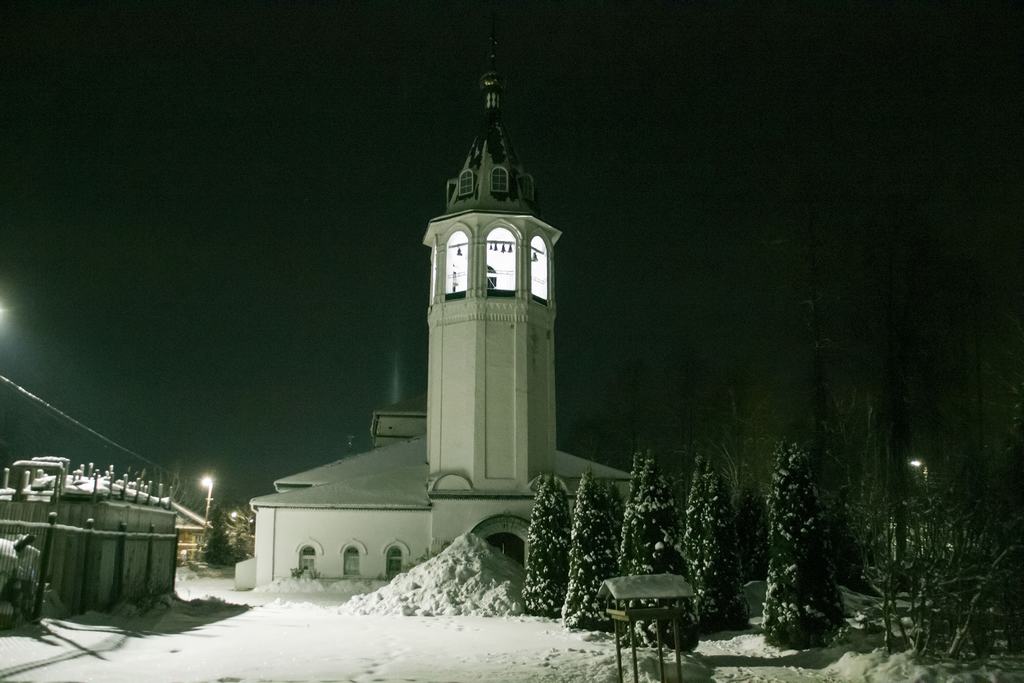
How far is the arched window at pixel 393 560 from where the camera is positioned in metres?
38.7

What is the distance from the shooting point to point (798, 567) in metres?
20.0

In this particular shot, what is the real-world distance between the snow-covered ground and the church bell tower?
14794 mm

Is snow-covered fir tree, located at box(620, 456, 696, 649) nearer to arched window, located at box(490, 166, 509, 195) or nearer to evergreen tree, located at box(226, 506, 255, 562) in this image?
arched window, located at box(490, 166, 509, 195)

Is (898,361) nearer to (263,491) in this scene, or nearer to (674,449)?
(674,449)

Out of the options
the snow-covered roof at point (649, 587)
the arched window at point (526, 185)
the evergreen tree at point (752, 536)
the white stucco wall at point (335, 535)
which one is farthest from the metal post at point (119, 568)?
the arched window at point (526, 185)

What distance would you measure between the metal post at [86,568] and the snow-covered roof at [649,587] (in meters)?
11.8

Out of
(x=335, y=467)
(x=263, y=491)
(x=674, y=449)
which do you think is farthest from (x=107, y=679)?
(x=263, y=491)

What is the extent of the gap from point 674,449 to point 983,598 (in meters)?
33.1

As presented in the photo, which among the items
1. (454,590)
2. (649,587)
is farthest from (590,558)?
(649,587)

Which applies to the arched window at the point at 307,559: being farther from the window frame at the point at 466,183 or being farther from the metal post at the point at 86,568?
the metal post at the point at 86,568

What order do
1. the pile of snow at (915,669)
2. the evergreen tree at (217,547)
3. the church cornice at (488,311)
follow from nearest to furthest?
the pile of snow at (915,669), the church cornice at (488,311), the evergreen tree at (217,547)

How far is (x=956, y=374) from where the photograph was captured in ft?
94.7

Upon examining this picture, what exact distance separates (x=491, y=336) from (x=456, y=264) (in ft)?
12.0

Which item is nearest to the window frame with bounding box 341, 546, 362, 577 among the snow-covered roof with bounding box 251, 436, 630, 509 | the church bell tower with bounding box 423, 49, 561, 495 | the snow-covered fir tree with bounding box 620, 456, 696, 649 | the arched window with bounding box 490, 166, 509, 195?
the snow-covered roof with bounding box 251, 436, 630, 509
